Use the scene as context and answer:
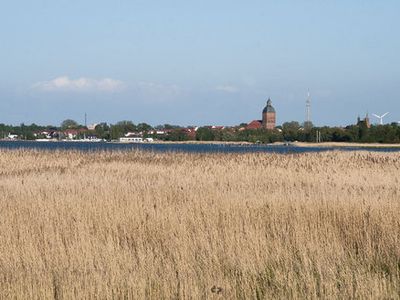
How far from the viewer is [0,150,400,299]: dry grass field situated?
6.83 metres

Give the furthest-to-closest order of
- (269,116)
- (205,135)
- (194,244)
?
(269,116)
(205,135)
(194,244)

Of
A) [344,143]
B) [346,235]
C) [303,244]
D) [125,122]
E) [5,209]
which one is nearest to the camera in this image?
[303,244]

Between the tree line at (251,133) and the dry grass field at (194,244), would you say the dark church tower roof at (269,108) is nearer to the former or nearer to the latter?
the tree line at (251,133)

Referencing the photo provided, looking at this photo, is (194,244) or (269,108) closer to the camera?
(194,244)

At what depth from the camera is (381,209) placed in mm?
10570

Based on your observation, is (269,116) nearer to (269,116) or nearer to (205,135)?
(269,116)

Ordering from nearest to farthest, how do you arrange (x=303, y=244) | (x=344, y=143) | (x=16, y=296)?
1. (x=16, y=296)
2. (x=303, y=244)
3. (x=344, y=143)

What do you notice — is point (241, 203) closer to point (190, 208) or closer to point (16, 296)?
point (190, 208)

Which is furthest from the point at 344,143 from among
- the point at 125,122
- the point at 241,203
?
the point at 241,203

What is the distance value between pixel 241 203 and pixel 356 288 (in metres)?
5.01

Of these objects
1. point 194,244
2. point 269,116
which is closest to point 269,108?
point 269,116

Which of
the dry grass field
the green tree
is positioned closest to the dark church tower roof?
the green tree

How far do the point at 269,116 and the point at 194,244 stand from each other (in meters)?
187

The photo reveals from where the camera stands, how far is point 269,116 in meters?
194
